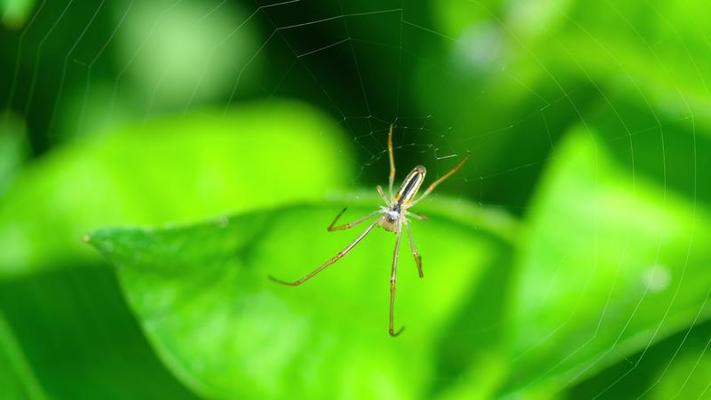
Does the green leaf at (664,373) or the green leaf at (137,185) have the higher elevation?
the green leaf at (137,185)

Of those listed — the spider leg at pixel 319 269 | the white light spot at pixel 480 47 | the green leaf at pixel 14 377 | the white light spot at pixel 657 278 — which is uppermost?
the white light spot at pixel 480 47

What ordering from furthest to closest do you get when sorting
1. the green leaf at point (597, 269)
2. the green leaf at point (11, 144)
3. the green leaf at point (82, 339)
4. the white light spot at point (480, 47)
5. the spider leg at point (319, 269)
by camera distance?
the green leaf at point (11, 144), the white light spot at point (480, 47), the green leaf at point (82, 339), the spider leg at point (319, 269), the green leaf at point (597, 269)

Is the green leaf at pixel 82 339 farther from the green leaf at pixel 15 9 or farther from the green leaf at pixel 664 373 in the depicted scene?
the green leaf at pixel 664 373

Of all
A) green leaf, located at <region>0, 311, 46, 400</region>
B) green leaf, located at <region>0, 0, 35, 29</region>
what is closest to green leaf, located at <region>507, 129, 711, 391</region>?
green leaf, located at <region>0, 311, 46, 400</region>

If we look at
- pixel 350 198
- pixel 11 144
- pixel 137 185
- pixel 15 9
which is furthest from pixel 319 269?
pixel 11 144

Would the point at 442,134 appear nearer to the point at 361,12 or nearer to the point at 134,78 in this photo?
the point at 361,12

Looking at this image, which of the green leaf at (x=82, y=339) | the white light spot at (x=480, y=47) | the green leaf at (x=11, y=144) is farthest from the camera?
the green leaf at (x=11, y=144)

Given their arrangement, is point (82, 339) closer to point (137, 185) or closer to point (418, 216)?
point (137, 185)

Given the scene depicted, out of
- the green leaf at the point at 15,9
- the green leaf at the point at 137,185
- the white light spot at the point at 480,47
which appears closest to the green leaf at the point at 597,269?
the white light spot at the point at 480,47
